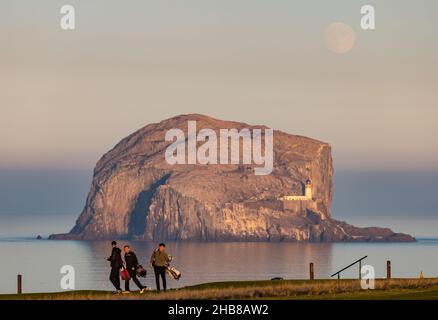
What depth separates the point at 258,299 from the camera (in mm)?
56438

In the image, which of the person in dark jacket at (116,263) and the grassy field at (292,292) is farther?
the person in dark jacket at (116,263)

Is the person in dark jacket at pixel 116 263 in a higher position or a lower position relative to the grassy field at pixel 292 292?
higher

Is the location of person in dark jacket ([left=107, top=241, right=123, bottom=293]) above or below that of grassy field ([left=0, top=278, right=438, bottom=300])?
above

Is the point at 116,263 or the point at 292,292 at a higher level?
the point at 116,263

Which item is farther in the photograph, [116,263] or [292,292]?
[116,263]

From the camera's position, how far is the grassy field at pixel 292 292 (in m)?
57.7

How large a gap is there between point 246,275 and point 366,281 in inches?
5108

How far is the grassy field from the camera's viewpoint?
57.7m

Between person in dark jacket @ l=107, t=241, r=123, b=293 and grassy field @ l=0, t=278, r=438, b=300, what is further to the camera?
person in dark jacket @ l=107, t=241, r=123, b=293

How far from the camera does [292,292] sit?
60000 millimetres
